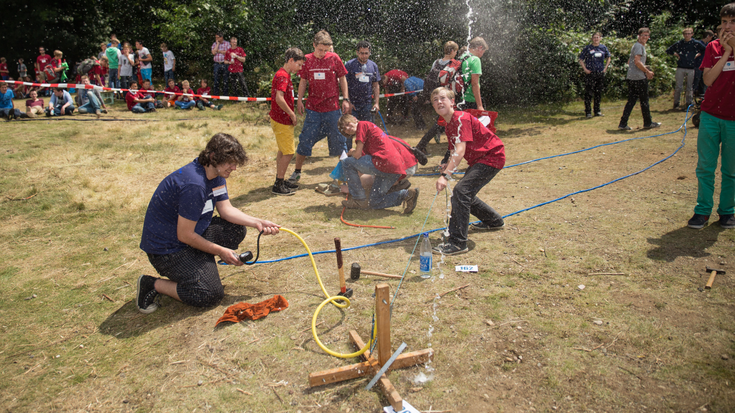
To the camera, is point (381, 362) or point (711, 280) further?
point (711, 280)

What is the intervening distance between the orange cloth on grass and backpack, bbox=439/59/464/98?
5.58 m

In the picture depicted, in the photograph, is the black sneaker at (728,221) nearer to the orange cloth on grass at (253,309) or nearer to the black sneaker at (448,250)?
the black sneaker at (448,250)

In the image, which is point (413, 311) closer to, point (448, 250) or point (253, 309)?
point (448, 250)

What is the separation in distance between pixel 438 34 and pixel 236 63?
627cm

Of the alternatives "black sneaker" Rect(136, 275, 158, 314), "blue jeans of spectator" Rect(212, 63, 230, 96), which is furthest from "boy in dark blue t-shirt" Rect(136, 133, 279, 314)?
"blue jeans of spectator" Rect(212, 63, 230, 96)

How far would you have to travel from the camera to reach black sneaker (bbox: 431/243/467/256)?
452 cm

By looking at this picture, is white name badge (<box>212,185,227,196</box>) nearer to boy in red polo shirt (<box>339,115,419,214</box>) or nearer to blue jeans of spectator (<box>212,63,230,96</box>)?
boy in red polo shirt (<box>339,115,419,214</box>)

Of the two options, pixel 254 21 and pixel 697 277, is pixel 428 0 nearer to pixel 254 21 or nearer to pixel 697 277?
pixel 254 21

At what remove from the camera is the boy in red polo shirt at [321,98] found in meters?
6.85

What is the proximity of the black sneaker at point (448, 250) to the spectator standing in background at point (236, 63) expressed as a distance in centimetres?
→ 1116

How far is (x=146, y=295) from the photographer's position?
12.5 feet

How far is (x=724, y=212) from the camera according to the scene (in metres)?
4.72

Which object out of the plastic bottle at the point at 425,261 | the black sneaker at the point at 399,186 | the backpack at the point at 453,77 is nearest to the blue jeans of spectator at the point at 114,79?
the backpack at the point at 453,77

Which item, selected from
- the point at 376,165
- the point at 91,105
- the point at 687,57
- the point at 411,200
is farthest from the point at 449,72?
the point at 91,105
